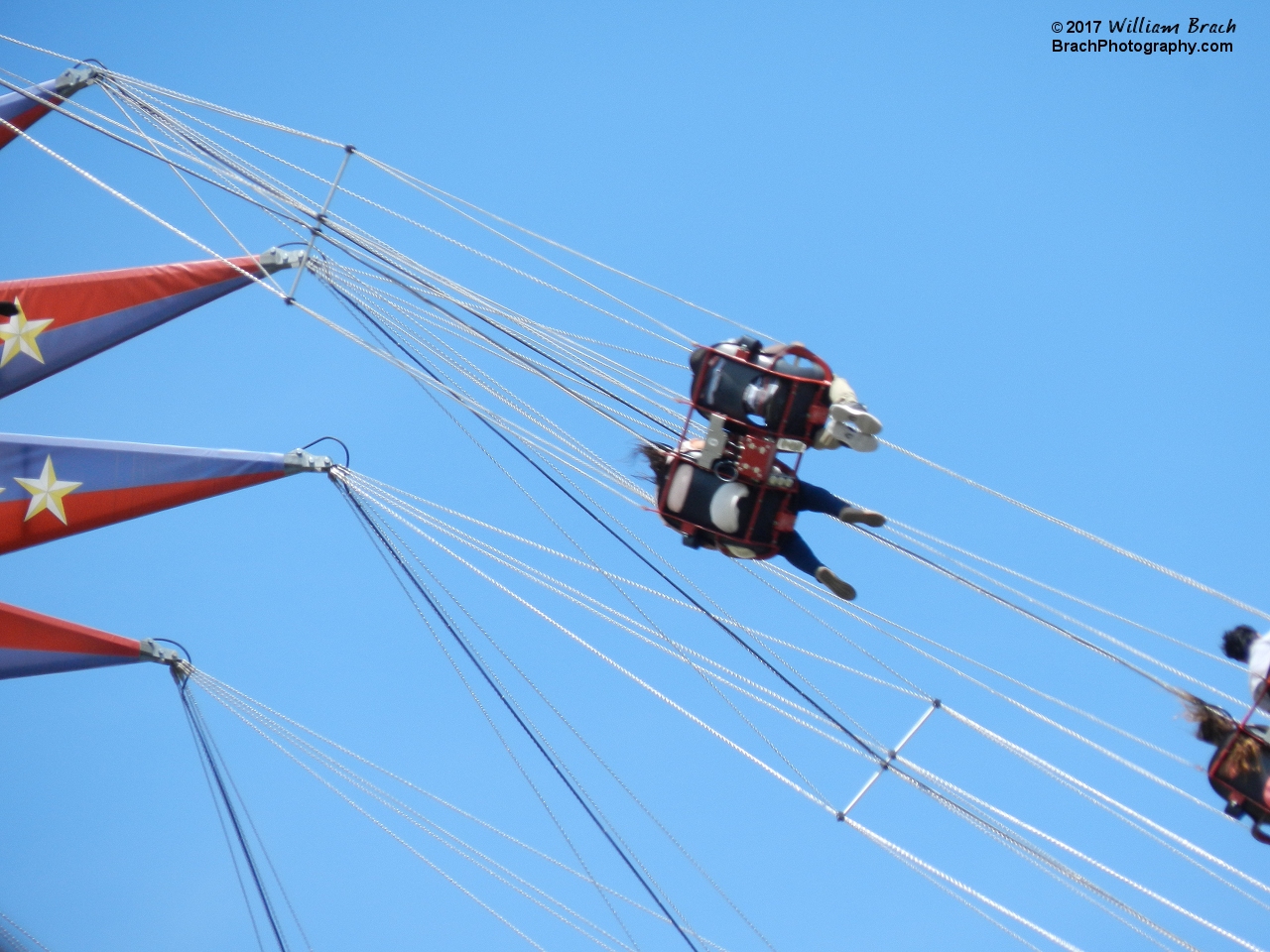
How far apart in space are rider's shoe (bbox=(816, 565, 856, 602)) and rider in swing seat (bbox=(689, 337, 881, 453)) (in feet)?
1.95

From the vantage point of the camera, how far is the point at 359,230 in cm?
809

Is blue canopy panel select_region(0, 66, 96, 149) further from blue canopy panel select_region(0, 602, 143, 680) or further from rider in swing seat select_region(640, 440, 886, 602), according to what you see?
rider in swing seat select_region(640, 440, 886, 602)

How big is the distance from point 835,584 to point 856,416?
81cm

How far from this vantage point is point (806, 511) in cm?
664

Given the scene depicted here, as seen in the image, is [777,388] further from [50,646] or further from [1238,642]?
[50,646]

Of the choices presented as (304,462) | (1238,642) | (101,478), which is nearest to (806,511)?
(1238,642)

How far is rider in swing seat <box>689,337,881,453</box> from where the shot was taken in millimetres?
6258

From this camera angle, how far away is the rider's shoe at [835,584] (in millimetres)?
6387

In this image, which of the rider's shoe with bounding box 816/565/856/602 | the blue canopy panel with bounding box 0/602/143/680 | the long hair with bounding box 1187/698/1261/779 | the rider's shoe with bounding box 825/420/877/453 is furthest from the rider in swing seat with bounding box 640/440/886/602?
the blue canopy panel with bounding box 0/602/143/680

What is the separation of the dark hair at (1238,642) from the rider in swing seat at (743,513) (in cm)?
175

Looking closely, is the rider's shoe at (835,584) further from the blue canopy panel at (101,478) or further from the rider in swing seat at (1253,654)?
the blue canopy panel at (101,478)

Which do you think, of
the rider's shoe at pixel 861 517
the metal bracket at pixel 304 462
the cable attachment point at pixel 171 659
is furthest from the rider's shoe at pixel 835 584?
the cable attachment point at pixel 171 659

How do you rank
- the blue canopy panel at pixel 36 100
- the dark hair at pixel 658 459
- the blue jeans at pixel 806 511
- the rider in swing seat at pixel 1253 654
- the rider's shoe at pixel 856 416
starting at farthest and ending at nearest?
1. the blue canopy panel at pixel 36 100
2. the dark hair at pixel 658 459
3. the blue jeans at pixel 806 511
4. the rider's shoe at pixel 856 416
5. the rider in swing seat at pixel 1253 654

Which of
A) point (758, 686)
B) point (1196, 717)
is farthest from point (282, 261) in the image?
point (1196, 717)
